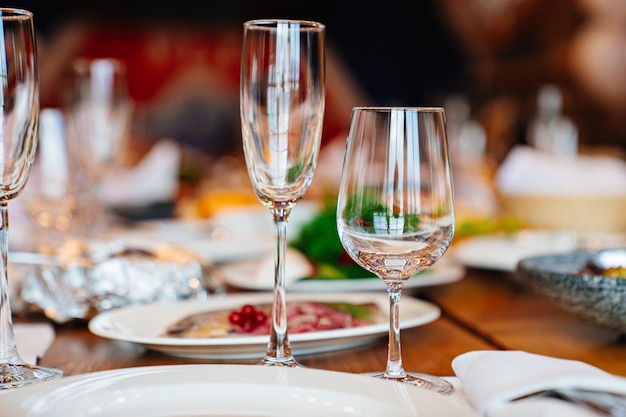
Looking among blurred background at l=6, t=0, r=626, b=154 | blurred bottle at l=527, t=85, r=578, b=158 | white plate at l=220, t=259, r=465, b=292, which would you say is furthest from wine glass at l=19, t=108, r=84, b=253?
blurred background at l=6, t=0, r=626, b=154

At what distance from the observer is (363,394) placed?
0.57m

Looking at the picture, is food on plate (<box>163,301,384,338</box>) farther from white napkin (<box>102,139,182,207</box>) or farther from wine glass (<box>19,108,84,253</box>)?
white napkin (<box>102,139,182,207</box>)

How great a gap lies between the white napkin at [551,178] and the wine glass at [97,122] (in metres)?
0.73

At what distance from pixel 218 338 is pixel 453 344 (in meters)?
0.25

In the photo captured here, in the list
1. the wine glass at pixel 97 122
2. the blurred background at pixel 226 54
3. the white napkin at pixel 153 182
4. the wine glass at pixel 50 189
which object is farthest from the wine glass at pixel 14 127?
the blurred background at pixel 226 54

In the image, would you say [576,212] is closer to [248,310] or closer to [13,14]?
[248,310]

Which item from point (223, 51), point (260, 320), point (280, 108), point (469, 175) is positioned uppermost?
point (280, 108)

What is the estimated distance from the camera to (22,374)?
0.71 metres

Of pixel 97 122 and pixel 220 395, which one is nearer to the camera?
pixel 220 395

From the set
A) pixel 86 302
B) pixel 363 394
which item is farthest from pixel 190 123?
pixel 363 394

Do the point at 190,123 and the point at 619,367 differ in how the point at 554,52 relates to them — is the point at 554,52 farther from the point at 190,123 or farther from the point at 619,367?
the point at 619,367

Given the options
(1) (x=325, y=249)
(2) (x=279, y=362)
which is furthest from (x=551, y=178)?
(2) (x=279, y=362)

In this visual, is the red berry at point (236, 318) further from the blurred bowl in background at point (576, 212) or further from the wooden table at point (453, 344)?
the blurred bowl in background at point (576, 212)

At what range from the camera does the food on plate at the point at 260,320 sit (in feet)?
2.76
